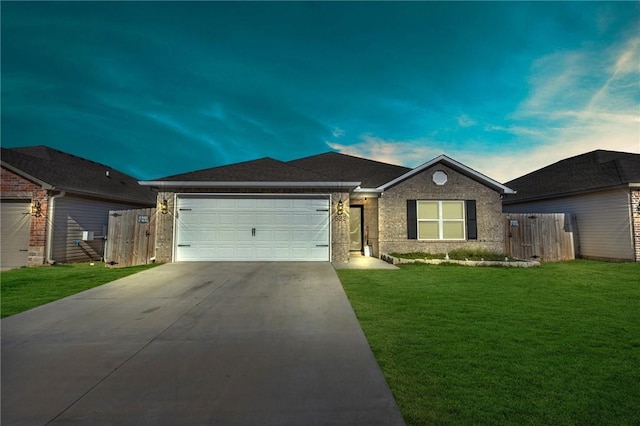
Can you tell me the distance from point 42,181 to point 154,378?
476 inches

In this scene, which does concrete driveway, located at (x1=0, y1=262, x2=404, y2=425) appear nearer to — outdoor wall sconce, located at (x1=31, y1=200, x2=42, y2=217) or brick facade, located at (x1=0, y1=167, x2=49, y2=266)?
brick facade, located at (x1=0, y1=167, x2=49, y2=266)

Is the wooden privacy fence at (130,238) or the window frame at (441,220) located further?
the window frame at (441,220)

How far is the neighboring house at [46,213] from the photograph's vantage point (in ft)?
34.2

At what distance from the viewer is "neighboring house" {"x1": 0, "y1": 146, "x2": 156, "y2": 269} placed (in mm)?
10430

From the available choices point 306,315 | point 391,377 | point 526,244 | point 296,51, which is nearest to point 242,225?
point 306,315

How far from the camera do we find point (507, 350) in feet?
10.4

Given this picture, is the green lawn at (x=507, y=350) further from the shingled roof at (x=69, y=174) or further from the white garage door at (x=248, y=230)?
the shingled roof at (x=69, y=174)

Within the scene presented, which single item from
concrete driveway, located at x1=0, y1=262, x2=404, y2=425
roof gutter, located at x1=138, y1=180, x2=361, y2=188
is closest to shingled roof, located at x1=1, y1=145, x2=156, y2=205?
roof gutter, located at x1=138, y1=180, x2=361, y2=188

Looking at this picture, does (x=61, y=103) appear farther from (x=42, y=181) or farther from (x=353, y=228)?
(x=353, y=228)

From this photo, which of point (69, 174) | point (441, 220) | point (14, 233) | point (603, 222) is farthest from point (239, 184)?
point (603, 222)

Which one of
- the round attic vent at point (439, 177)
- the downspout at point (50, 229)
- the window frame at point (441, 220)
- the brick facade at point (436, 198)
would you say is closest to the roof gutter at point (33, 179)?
the downspout at point (50, 229)

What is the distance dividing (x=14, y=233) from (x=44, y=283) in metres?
5.56

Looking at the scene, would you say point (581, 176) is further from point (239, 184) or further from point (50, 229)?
point (50, 229)

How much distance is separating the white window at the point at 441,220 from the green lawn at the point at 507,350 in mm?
5438
